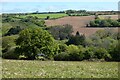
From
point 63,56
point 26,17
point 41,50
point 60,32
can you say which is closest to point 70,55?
point 63,56

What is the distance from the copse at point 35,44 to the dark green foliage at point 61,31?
34541mm

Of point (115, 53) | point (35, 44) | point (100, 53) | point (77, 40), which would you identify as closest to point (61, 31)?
point (77, 40)

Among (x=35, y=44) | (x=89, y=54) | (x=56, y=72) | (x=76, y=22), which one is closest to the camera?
(x=56, y=72)

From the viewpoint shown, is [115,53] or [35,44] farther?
[35,44]

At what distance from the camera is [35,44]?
3928 centimetres

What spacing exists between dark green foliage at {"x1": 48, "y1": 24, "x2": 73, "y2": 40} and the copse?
113 ft

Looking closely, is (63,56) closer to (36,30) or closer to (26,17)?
(36,30)

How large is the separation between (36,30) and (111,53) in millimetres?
11778

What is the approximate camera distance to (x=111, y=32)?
70.5 m

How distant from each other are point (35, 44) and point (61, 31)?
43.5 metres

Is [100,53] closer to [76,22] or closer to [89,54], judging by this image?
[89,54]

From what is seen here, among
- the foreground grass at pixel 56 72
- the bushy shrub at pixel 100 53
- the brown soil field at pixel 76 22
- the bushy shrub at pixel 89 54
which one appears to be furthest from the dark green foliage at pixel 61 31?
the foreground grass at pixel 56 72

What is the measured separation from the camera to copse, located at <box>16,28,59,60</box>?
3822 cm

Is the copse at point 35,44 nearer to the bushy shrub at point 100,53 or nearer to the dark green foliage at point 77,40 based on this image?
the bushy shrub at point 100,53
